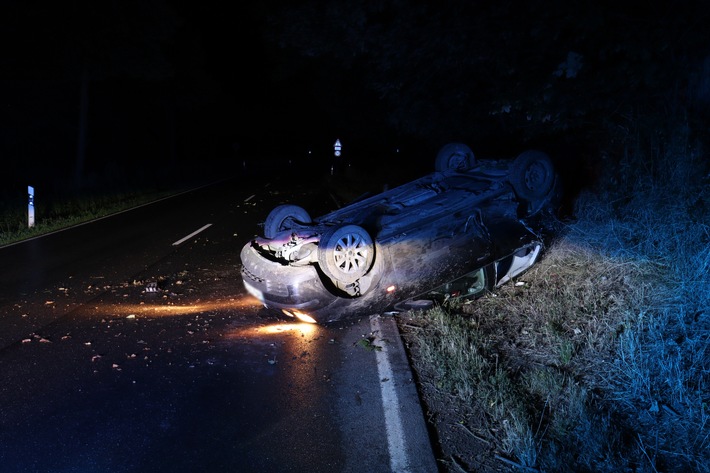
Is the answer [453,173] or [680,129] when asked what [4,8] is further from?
[680,129]

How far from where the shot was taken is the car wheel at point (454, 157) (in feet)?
27.9

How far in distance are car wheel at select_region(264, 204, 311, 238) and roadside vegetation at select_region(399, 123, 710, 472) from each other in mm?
1953

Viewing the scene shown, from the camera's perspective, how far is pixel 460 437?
3768mm

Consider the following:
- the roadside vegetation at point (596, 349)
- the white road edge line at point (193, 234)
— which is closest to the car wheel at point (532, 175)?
the roadside vegetation at point (596, 349)

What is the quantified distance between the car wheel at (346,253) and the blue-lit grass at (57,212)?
948 centimetres

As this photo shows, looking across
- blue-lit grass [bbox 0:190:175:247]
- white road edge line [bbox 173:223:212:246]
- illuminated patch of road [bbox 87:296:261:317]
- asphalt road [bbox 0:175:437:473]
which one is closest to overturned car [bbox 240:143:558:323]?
asphalt road [bbox 0:175:437:473]

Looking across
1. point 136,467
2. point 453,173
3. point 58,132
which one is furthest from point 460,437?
point 58,132

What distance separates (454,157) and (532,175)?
2.25 meters

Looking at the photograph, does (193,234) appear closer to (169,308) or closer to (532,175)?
(169,308)

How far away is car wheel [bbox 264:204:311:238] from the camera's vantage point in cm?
702

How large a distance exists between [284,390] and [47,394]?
1.99m

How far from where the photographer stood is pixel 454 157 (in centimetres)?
863

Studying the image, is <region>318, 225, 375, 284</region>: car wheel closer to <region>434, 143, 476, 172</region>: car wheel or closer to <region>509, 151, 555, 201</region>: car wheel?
<region>509, 151, 555, 201</region>: car wheel

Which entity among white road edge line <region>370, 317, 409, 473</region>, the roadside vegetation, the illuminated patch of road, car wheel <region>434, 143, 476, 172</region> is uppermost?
car wheel <region>434, 143, 476, 172</region>
